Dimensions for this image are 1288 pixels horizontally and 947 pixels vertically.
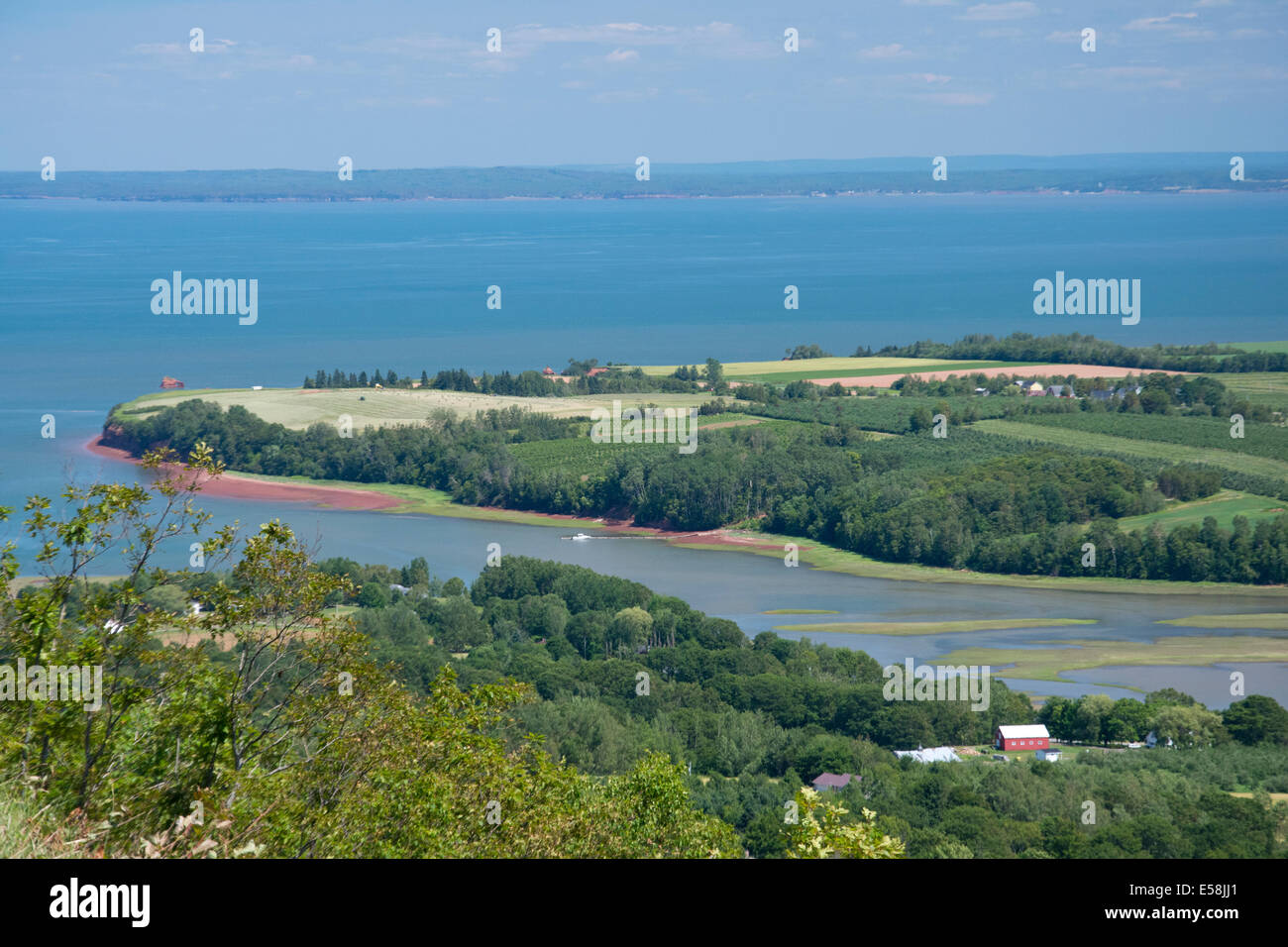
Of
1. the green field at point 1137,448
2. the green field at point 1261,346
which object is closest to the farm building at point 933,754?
the green field at point 1137,448

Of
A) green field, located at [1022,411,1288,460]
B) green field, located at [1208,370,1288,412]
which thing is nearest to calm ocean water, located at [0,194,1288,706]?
green field, located at [1022,411,1288,460]

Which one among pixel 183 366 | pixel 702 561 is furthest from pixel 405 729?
pixel 183 366

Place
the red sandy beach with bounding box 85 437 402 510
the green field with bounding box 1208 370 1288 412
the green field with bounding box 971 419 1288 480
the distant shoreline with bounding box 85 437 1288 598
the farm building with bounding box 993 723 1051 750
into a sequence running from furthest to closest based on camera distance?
the green field with bounding box 1208 370 1288 412 < the red sandy beach with bounding box 85 437 402 510 < the green field with bounding box 971 419 1288 480 < the distant shoreline with bounding box 85 437 1288 598 < the farm building with bounding box 993 723 1051 750

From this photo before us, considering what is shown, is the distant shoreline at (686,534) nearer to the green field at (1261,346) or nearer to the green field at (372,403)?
the green field at (372,403)

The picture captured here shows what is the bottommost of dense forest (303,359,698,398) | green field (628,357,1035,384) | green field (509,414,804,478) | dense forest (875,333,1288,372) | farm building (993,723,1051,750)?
farm building (993,723,1051,750)

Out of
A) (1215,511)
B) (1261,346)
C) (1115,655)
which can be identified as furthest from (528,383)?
(1261,346)

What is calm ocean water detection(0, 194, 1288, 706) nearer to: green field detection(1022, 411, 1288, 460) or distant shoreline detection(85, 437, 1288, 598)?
distant shoreline detection(85, 437, 1288, 598)
